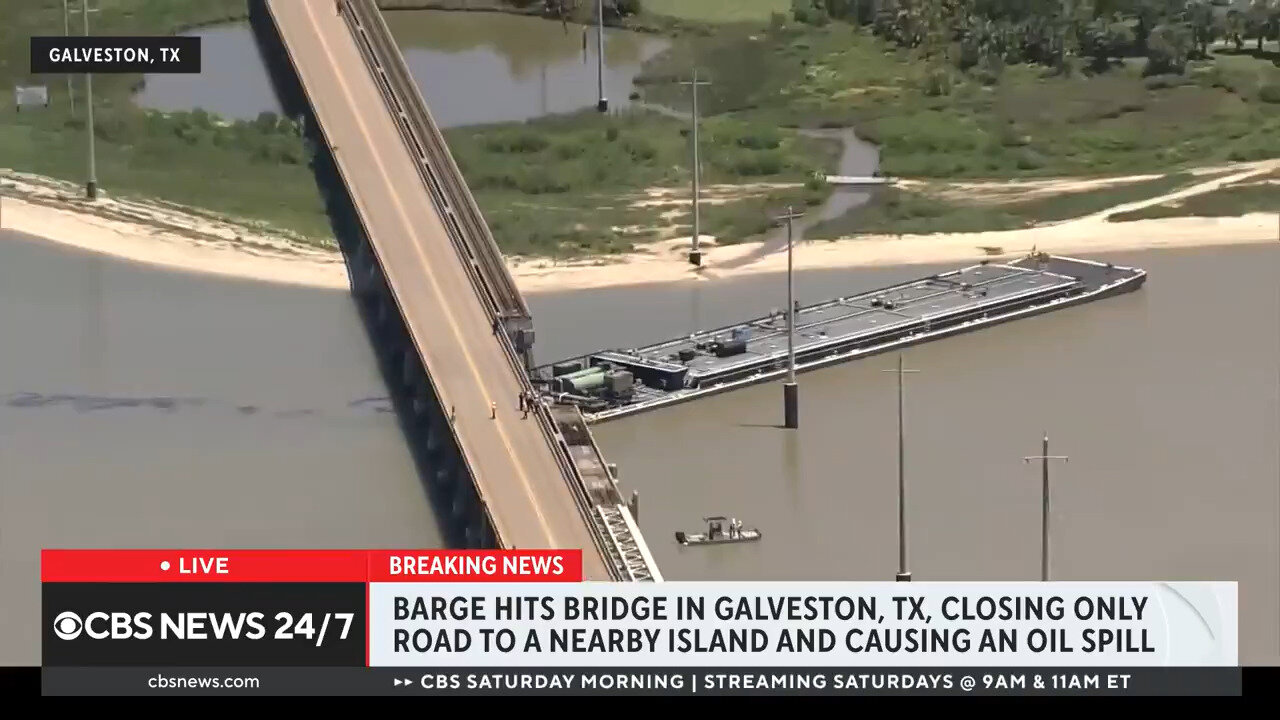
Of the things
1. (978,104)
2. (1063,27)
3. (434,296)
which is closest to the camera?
(434,296)

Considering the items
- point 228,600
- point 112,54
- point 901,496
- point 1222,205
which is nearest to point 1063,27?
point 1222,205

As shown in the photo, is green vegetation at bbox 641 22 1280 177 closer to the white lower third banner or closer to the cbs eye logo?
the white lower third banner

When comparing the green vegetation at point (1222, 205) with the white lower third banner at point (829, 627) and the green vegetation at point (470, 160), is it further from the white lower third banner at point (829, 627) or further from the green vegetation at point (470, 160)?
the white lower third banner at point (829, 627)

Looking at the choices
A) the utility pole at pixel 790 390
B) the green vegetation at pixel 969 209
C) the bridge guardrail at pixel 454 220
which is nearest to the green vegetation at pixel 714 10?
the green vegetation at pixel 969 209

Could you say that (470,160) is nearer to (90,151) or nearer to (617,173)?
(617,173)

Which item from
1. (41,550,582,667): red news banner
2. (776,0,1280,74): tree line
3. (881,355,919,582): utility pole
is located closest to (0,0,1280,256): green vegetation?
(776,0,1280,74): tree line
